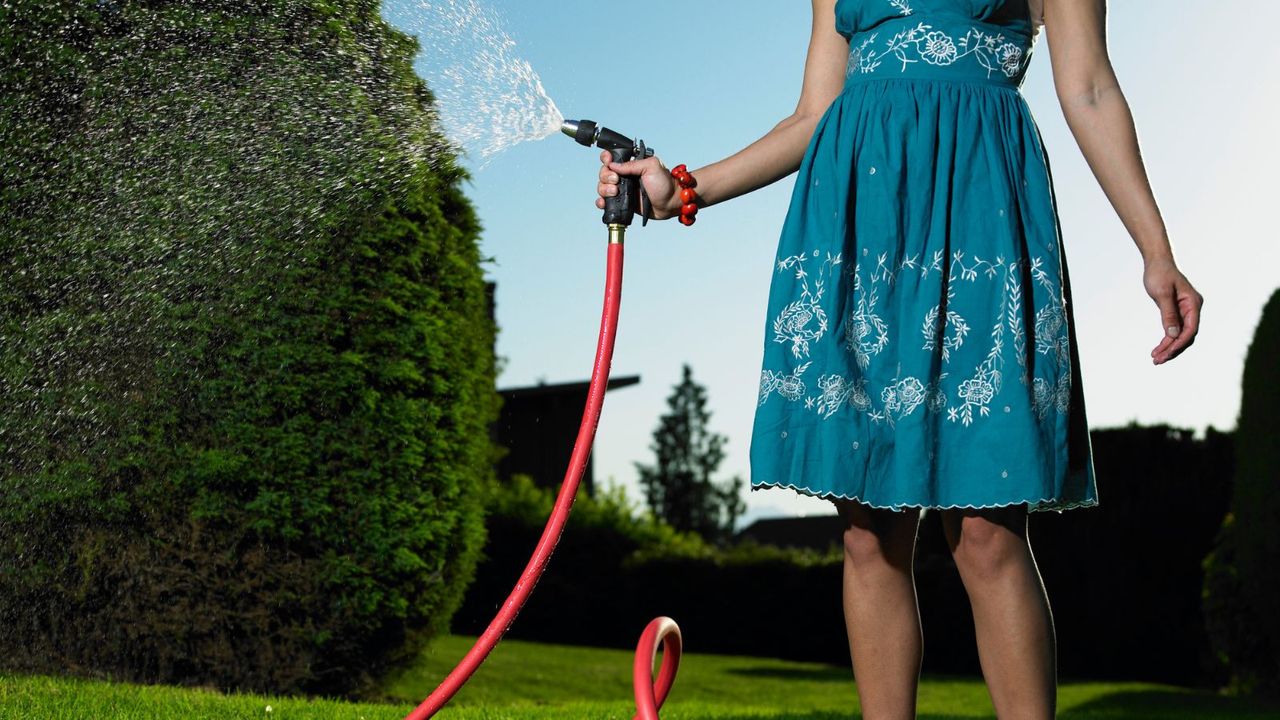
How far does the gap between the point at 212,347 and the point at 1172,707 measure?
552cm

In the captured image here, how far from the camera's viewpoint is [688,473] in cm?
4044

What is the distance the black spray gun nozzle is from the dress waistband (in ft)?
1.52

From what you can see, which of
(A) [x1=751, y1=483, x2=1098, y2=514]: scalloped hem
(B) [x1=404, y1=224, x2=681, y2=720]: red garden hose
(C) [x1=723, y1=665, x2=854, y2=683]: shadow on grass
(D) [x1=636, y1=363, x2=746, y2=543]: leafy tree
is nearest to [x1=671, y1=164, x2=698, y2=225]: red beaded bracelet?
(B) [x1=404, y1=224, x2=681, y2=720]: red garden hose

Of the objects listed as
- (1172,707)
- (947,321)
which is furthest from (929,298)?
(1172,707)

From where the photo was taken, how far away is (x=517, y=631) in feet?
38.0

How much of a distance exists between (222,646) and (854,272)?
378cm

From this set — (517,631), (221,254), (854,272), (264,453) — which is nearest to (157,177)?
(221,254)

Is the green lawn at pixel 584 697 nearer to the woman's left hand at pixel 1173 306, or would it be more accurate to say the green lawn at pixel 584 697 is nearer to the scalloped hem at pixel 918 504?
the scalloped hem at pixel 918 504

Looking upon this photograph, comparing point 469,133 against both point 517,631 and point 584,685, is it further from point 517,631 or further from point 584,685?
point 517,631

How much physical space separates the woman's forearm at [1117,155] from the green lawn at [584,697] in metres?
2.61

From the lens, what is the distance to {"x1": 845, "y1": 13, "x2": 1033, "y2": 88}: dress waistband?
2.11 meters

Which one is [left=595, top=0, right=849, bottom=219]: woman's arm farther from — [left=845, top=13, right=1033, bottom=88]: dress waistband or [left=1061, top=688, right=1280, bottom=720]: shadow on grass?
[left=1061, top=688, right=1280, bottom=720]: shadow on grass

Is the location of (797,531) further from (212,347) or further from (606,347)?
(606,347)

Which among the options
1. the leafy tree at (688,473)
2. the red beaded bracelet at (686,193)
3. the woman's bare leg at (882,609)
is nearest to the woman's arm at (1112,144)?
the woman's bare leg at (882,609)
